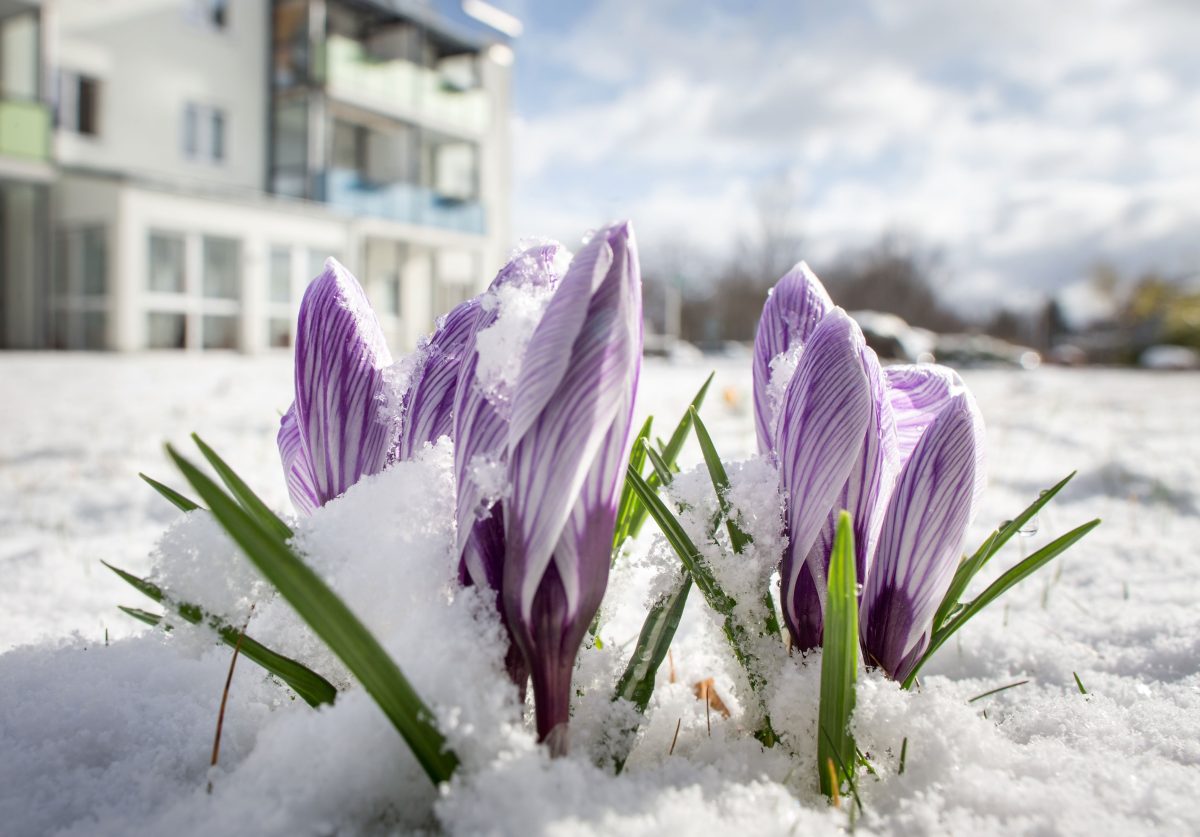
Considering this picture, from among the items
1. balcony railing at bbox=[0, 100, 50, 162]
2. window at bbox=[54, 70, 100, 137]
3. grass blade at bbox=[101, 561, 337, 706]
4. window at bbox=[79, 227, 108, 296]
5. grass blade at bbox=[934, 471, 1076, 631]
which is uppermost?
window at bbox=[54, 70, 100, 137]

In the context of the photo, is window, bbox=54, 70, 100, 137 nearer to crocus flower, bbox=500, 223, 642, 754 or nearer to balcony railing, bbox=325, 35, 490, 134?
balcony railing, bbox=325, 35, 490, 134

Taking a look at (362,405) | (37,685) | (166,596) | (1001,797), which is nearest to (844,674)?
(1001,797)

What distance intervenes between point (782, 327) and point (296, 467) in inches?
21.2

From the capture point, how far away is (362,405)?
Answer: 81 centimetres

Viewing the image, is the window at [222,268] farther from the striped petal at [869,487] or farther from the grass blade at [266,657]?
the striped petal at [869,487]

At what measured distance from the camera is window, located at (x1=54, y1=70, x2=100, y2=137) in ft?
42.6

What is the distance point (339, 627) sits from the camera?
617 millimetres

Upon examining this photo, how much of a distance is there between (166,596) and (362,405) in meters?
0.24

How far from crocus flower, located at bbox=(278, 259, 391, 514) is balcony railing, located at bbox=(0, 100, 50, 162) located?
1368cm

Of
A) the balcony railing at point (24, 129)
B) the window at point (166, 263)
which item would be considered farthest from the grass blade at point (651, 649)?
the window at point (166, 263)

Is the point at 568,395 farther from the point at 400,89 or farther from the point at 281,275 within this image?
the point at 400,89

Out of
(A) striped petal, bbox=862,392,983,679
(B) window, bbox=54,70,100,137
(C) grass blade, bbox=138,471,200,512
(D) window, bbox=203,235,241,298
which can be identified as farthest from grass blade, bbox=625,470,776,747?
(B) window, bbox=54,70,100,137

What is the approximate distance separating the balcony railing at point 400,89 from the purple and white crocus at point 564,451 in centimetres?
1697

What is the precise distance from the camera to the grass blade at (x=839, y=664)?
69 cm
